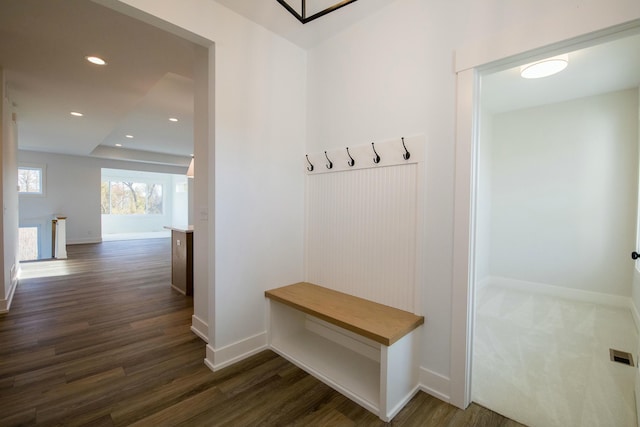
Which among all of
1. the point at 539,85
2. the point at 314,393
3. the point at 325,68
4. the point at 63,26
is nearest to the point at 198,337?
the point at 314,393

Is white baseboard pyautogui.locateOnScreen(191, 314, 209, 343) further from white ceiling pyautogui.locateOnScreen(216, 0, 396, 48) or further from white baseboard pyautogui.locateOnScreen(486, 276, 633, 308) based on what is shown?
white baseboard pyautogui.locateOnScreen(486, 276, 633, 308)

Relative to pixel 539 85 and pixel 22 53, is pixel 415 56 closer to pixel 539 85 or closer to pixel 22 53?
pixel 539 85

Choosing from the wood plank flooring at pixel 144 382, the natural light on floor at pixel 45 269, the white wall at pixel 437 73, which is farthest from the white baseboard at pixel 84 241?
the white wall at pixel 437 73

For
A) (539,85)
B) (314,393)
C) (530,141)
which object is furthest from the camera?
(530,141)

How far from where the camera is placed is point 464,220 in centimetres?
162

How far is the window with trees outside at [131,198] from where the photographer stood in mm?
11375

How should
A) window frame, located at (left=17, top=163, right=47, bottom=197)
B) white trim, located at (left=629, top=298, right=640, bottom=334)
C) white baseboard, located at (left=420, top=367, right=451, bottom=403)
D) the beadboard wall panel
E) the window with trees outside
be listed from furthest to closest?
the window with trees outside, window frame, located at (left=17, top=163, right=47, bottom=197), white trim, located at (left=629, top=298, right=640, bottom=334), the beadboard wall panel, white baseboard, located at (left=420, top=367, right=451, bottom=403)

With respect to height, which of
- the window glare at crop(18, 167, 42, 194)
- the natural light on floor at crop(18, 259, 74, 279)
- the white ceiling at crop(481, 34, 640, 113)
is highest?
the white ceiling at crop(481, 34, 640, 113)

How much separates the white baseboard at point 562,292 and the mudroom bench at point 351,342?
3.05m

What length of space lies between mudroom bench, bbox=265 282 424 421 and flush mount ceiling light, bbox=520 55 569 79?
244cm

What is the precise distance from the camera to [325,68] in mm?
2412

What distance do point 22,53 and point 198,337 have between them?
3192 millimetres

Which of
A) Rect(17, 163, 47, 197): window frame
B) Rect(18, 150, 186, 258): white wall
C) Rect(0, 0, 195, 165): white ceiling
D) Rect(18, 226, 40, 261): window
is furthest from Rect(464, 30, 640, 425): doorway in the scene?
Rect(18, 226, 40, 261): window

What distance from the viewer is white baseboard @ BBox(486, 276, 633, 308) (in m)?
3.26
